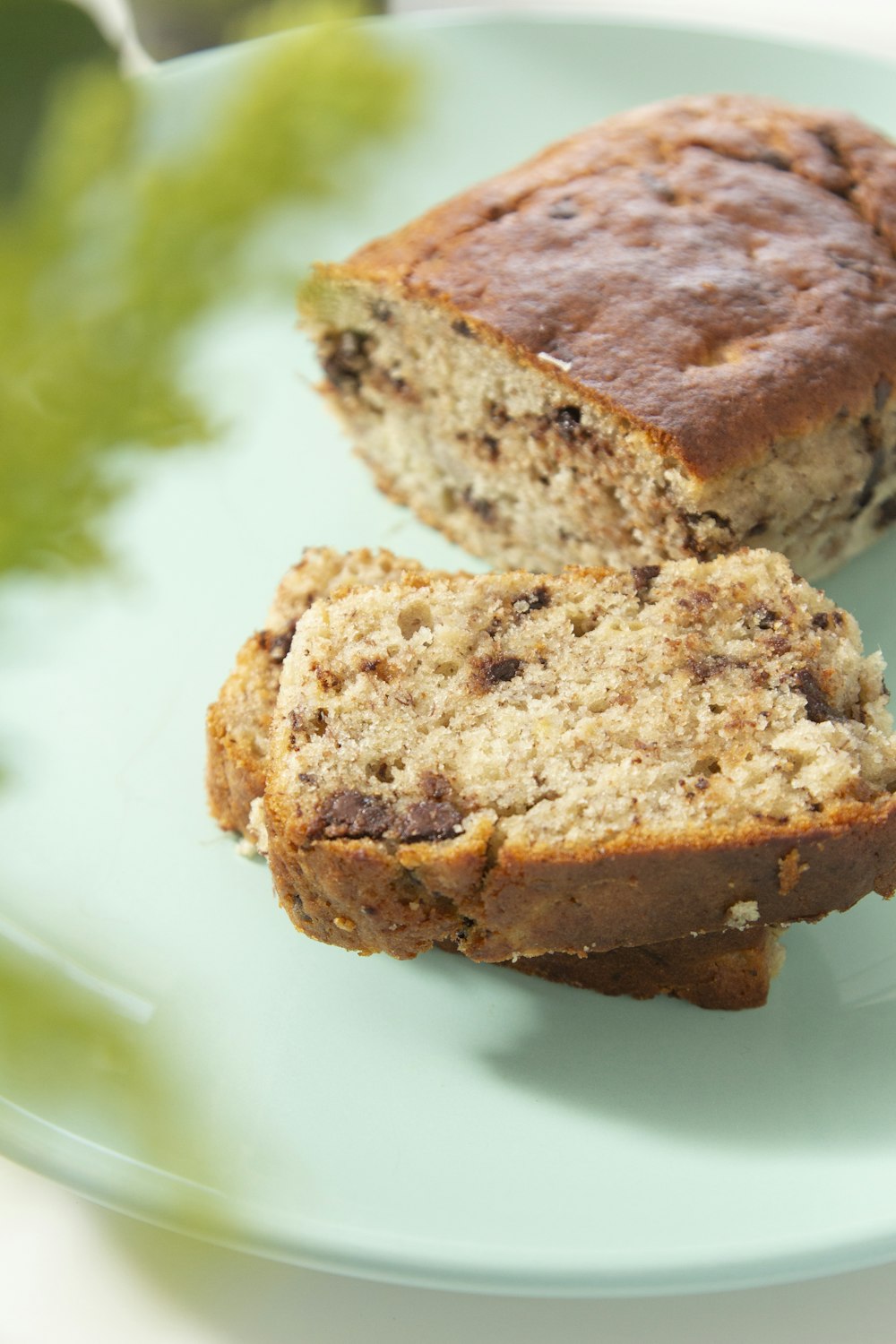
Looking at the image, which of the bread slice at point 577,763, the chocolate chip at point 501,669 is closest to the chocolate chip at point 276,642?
the bread slice at point 577,763

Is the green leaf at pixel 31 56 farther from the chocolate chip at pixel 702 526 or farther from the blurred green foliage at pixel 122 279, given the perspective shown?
the chocolate chip at pixel 702 526

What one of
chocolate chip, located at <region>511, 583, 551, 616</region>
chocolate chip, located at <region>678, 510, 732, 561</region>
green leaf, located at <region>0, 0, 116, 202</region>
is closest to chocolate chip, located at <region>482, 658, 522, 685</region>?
chocolate chip, located at <region>511, 583, 551, 616</region>

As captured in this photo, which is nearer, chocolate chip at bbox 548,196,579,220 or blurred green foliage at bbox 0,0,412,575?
blurred green foliage at bbox 0,0,412,575

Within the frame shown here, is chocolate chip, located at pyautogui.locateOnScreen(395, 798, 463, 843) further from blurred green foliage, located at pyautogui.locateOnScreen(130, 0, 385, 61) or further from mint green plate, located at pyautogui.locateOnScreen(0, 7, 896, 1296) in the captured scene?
blurred green foliage, located at pyautogui.locateOnScreen(130, 0, 385, 61)

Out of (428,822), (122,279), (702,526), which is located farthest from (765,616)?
(122,279)

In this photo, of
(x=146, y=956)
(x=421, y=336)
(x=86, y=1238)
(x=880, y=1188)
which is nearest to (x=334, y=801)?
(x=146, y=956)

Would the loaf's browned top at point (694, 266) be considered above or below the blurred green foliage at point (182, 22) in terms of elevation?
below
